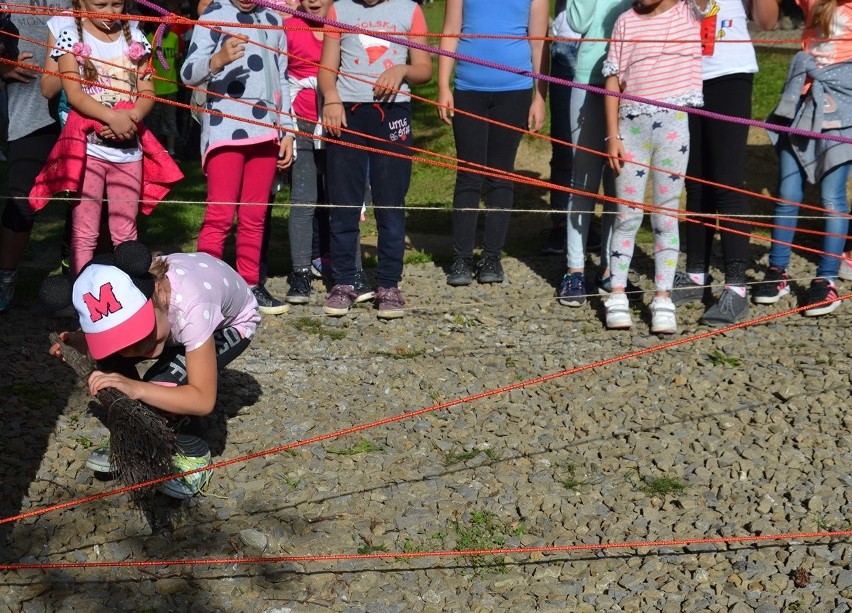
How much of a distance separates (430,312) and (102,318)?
8.71 ft

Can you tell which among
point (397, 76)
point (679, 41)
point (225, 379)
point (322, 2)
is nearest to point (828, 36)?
point (679, 41)

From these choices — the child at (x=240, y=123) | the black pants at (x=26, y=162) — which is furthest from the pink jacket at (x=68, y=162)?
the child at (x=240, y=123)

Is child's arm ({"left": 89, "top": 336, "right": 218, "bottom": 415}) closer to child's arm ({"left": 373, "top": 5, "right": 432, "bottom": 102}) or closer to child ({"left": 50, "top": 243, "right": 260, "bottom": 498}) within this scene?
child ({"left": 50, "top": 243, "right": 260, "bottom": 498})

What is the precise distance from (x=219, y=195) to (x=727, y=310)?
2721 mm

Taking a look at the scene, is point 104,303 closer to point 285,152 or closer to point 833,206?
point 285,152

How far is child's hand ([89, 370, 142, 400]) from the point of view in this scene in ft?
11.1

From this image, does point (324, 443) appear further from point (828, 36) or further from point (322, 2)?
point (828, 36)

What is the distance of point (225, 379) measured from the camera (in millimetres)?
4789

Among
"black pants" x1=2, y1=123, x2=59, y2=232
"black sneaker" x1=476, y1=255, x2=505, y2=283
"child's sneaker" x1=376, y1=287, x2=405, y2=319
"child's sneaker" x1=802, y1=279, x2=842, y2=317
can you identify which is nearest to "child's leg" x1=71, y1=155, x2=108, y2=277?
"black pants" x1=2, y1=123, x2=59, y2=232

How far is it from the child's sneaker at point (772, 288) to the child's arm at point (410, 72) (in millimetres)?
2169

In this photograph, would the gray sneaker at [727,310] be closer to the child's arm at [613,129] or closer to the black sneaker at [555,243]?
the child's arm at [613,129]

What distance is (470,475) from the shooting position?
157 inches

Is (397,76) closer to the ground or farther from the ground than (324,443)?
farther from the ground

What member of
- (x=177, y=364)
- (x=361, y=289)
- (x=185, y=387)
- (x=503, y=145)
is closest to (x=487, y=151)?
(x=503, y=145)
